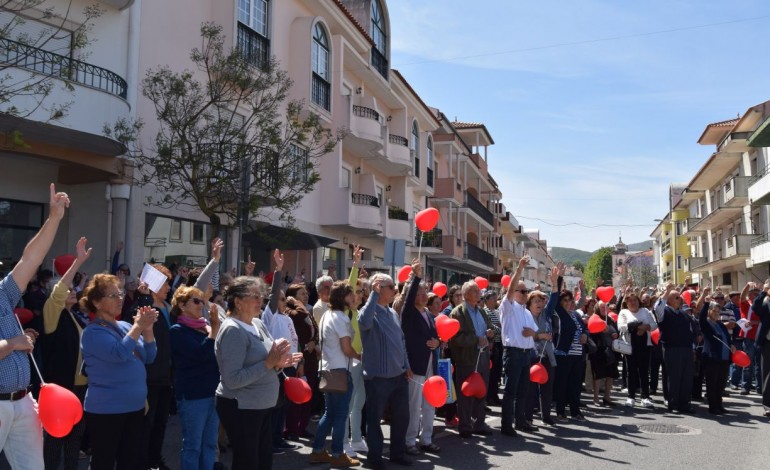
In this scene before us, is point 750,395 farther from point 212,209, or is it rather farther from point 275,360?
point 275,360

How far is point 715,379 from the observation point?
38.9ft

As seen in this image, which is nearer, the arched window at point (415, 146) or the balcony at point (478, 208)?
the arched window at point (415, 146)

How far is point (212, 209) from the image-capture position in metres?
13.6

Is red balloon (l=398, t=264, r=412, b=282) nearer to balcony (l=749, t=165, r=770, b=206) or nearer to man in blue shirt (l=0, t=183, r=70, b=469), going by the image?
man in blue shirt (l=0, t=183, r=70, b=469)

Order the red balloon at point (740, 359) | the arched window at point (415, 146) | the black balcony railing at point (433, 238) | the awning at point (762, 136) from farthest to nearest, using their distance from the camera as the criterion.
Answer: the black balcony railing at point (433, 238) → the arched window at point (415, 146) → the awning at point (762, 136) → the red balloon at point (740, 359)

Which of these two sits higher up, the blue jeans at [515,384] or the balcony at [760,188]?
the balcony at [760,188]

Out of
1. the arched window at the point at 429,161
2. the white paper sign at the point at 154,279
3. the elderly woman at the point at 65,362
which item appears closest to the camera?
the white paper sign at the point at 154,279

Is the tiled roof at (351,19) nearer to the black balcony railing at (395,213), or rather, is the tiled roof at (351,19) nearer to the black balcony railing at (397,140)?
the black balcony railing at (397,140)

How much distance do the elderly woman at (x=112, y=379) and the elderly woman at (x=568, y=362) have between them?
7.14 meters

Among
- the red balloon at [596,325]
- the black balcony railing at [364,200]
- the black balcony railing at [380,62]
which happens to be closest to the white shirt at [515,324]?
the red balloon at [596,325]

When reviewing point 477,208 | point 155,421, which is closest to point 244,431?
point 155,421

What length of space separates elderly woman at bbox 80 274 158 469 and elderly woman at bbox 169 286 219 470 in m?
0.59

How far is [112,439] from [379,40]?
2552cm

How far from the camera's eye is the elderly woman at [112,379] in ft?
16.4
